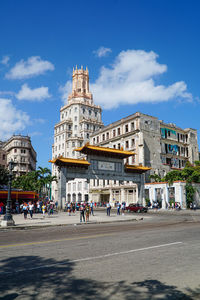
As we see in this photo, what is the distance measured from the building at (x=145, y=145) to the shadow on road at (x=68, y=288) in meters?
47.3

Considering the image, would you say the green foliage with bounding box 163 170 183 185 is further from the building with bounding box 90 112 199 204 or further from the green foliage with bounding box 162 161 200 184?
the building with bounding box 90 112 199 204

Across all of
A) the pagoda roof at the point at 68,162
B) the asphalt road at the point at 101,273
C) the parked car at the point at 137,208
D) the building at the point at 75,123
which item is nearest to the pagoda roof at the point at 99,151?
the pagoda roof at the point at 68,162

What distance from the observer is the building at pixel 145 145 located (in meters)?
56.2

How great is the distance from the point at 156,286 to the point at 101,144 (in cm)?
6286

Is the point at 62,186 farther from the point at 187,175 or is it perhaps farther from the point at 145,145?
the point at 145,145

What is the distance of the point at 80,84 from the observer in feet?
320

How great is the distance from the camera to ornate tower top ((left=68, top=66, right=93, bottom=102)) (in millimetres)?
95137

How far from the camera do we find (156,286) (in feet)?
15.3

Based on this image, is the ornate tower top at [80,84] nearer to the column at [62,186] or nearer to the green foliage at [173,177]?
the green foliage at [173,177]

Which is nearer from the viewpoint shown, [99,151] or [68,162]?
[68,162]

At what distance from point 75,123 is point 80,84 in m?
19.2

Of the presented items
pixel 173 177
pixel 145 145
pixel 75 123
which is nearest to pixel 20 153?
pixel 75 123

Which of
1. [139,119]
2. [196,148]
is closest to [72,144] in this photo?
[139,119]

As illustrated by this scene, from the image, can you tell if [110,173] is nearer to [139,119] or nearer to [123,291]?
[139,119]
